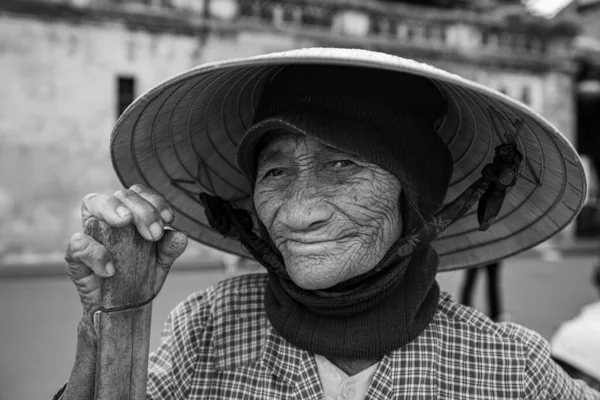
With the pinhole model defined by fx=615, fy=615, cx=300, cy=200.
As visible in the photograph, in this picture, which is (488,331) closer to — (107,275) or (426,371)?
(426,371)

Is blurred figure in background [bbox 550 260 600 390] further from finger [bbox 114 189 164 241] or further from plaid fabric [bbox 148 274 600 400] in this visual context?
finger [bbox 114 189 164 241]

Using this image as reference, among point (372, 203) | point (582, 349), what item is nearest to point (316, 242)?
point (372, 203)

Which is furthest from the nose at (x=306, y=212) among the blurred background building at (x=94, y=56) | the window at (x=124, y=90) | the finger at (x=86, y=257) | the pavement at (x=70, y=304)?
the window at (x=124, y=90)

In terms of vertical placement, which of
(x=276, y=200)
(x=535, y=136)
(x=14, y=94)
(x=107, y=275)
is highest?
(x=14, y=94)

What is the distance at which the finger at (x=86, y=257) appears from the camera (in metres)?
1.14

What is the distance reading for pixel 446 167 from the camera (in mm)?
1523

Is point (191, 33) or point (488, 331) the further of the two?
point (191, 33)

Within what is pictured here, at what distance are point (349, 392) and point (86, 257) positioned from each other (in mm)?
627

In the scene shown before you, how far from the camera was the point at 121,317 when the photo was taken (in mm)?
1208

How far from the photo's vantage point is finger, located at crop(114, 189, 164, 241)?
3.89ft

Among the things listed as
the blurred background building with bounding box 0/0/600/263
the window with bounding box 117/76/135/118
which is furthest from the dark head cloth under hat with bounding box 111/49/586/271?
the window with bounding box 117/76/135/118

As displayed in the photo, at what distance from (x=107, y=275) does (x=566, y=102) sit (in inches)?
607

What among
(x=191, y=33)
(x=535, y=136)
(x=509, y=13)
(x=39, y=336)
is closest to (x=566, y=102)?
(x=509, y=13)

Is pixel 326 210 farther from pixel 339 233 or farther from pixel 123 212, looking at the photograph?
pixel 123 212
